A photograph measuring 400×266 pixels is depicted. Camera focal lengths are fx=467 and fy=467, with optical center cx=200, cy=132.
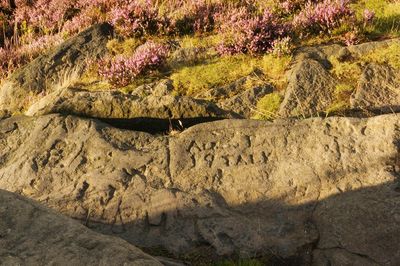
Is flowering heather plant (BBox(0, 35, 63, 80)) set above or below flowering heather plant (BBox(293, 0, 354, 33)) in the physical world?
below

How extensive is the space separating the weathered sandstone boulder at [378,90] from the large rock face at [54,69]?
197 inches

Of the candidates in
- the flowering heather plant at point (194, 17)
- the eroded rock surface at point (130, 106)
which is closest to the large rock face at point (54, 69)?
the flowering heather plant at point (194, 17)

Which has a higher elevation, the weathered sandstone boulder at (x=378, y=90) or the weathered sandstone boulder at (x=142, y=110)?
the weathered sandstone boulder at (x=378, y=90)

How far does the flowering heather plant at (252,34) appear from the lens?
820 centimetres

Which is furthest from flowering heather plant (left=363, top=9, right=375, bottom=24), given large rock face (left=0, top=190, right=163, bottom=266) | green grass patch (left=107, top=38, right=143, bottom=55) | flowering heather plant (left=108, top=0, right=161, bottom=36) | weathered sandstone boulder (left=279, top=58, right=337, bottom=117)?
large rock face (left=0, top=190, right=163, bottom=266)

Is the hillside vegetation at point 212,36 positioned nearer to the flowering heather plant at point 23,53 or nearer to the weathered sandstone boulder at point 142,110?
the flowering heather plant at point 23,53

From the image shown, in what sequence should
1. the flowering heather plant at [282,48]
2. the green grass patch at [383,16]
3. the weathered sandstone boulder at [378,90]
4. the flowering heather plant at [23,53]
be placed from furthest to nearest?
the flowering heather plant at [23,53]
the green grass patch at [383,16]
the flowering heather plant at [282,48]
the weathered sandstone boulder at [378,90]

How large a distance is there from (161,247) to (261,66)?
4.07 metres

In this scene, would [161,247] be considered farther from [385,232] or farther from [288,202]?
[385,232]

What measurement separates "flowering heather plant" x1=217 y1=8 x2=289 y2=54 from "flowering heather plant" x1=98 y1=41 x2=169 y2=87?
3.70 ft

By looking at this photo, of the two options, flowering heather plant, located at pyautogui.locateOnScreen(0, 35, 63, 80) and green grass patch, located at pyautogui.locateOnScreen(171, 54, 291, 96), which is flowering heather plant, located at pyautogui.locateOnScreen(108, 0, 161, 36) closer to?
flowering heather plant, located at pyautogui.locateOnScreen(0, 35, 63, 80)

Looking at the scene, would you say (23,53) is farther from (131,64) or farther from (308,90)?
(308,90)

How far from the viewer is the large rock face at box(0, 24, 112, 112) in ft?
28.0

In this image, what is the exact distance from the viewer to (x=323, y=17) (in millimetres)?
8555
